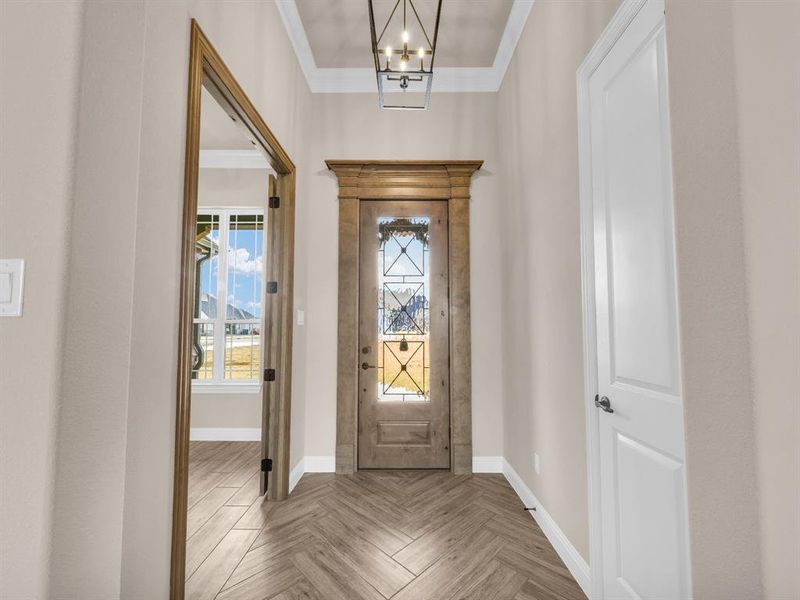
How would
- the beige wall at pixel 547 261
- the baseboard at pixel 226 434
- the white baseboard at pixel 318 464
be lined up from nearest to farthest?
the beige wall at pixel 547 261 < the white baseboard at pixel 318 464 < the baseboard at pixel 226 434

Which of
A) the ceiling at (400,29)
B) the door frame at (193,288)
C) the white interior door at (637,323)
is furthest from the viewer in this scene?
the ceiling at (400,29)

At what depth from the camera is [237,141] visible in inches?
168

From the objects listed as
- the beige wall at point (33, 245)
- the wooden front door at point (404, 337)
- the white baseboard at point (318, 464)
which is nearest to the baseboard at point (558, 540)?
the wooden front door at point (404, 337)

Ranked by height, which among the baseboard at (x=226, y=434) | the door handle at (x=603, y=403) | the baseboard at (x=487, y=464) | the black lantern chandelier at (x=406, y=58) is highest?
the black lantern chandelier at (x=406, y=58)

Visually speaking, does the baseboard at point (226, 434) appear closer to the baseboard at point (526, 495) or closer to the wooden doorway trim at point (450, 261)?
the baseboard at point (526, 495)

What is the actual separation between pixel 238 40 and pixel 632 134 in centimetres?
193

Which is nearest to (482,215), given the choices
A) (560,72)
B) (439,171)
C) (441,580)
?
(439,171)

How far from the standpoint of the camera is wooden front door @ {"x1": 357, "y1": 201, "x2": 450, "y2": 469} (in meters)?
3.22

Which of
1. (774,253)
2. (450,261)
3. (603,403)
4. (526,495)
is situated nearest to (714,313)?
(774,253)

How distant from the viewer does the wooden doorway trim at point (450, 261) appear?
3.16 metres

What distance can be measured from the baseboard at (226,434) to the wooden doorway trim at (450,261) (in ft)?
5.34

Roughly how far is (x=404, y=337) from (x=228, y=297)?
2.48 meters

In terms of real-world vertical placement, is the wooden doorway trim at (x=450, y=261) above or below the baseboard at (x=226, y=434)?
above

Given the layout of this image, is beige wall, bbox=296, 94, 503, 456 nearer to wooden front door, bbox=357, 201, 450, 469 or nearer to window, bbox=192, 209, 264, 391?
wooden front door, bbox=357, 201, 450, 469
